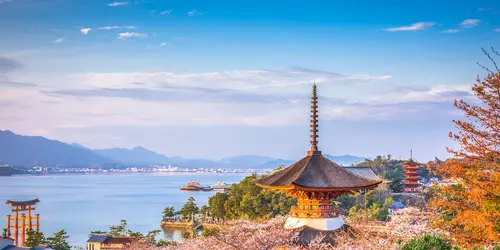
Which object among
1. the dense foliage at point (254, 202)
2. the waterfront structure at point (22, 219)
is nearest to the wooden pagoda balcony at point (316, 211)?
the dense foliage at point (254, 202)

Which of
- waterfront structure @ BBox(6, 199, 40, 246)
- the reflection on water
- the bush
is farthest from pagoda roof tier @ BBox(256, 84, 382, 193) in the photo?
the reflection on water

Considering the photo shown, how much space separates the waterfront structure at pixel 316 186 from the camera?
32.6 ft

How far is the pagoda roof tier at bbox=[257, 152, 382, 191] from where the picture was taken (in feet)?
32.4

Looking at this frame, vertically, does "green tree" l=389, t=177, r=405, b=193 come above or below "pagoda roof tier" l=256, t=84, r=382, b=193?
below

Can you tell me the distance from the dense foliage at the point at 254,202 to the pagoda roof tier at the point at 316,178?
14586 millimetres

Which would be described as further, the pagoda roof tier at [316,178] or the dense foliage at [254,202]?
the dense foliage at [254,202]

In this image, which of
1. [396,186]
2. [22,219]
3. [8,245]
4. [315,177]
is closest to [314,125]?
[315,177]

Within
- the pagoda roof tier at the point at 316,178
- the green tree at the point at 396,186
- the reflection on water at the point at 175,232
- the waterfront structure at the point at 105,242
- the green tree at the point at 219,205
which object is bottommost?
the reflection on water at the point at 175,232

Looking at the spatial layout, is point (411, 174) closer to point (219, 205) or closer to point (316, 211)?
point (219, 205)

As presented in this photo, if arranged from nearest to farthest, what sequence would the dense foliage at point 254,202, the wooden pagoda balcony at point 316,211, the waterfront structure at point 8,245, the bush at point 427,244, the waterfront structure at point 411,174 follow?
the bush at point 427,244, the wooden pagoda balcony at point 316,211, the waterfront structure at point 8,245, the dense foliage at point 254,202, the waterfront structure at point 411,174

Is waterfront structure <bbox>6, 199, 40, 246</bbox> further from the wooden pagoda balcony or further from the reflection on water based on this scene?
the wooden pagoda balcony

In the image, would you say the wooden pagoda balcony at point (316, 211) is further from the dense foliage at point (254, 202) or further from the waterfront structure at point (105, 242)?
the waterfront structure at point (105, 242)

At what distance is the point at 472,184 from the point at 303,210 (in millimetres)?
3133

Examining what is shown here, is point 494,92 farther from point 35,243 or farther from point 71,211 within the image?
point 71,211
